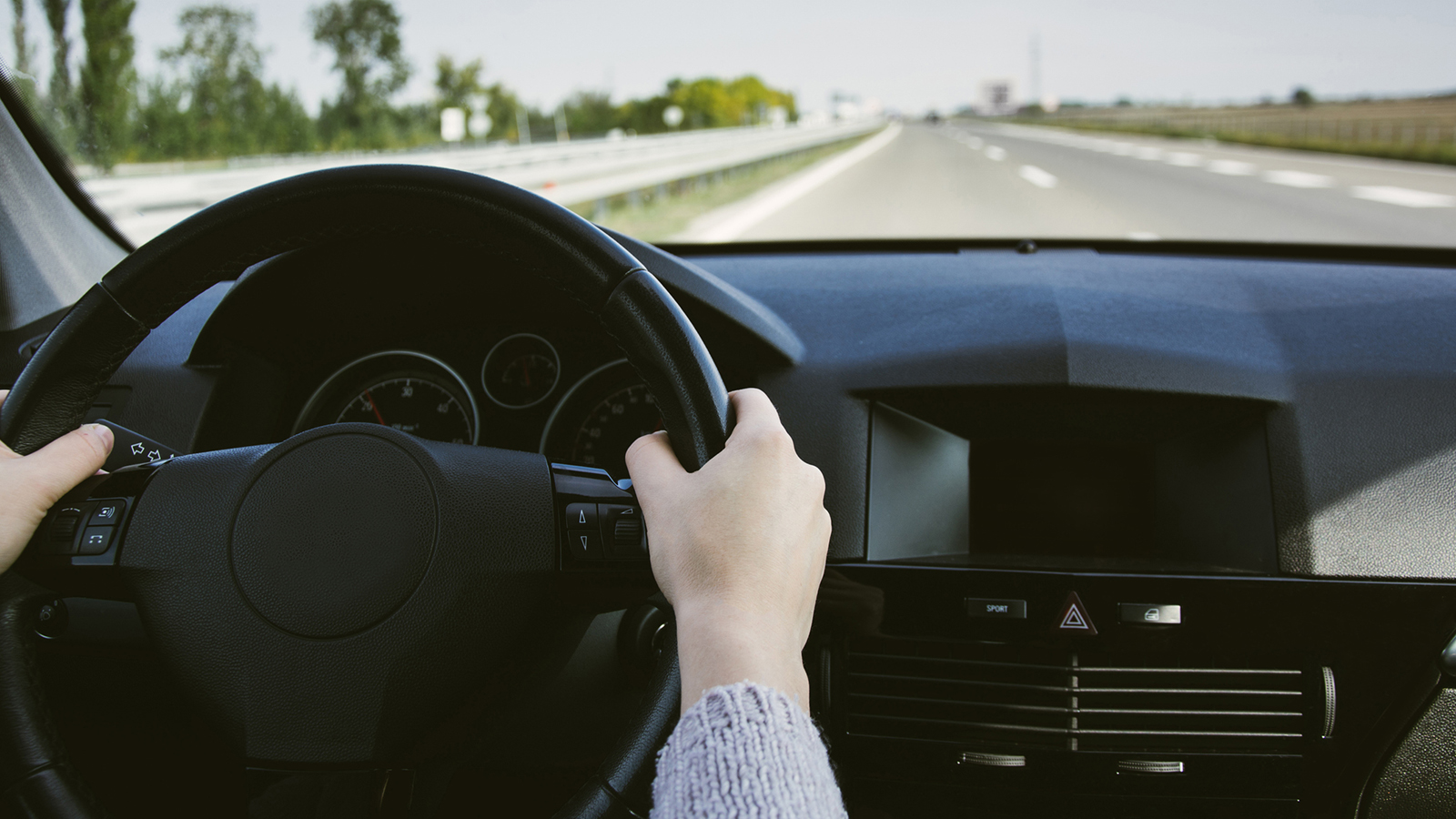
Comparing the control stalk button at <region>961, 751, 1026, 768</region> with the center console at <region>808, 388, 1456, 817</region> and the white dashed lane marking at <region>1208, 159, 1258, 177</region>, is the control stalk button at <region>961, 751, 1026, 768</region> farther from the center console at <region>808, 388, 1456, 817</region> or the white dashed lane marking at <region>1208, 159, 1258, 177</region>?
the white dashed lane marking at <region>1208, 159, 1258, 177</region>

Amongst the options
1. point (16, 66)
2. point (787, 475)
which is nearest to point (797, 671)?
point (787, 475)

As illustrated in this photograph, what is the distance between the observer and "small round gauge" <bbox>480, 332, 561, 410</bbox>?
2.07 m

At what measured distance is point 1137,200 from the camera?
411 inches

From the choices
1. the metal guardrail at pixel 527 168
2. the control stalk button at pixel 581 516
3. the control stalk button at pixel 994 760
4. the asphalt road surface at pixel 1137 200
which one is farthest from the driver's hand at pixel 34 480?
the asphalt road surface at pixel 1137 200

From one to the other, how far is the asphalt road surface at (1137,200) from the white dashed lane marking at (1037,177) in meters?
0.03

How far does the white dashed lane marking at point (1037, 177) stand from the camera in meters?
13.0

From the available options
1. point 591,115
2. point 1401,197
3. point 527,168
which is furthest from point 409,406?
point 1401,197

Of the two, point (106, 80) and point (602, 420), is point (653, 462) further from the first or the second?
point (106, 80)

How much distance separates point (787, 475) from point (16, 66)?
98.7 inches

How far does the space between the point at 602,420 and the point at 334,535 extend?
816 mm

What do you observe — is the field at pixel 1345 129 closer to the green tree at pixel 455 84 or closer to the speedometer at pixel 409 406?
the green tree at pixel 455 84

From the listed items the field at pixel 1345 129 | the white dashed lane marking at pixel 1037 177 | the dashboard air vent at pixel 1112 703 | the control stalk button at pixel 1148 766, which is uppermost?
the field at pixel 1345 129

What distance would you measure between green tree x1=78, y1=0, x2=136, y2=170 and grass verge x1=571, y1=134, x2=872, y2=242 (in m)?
2.62

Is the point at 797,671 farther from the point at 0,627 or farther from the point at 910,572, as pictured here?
the point at 0,627
